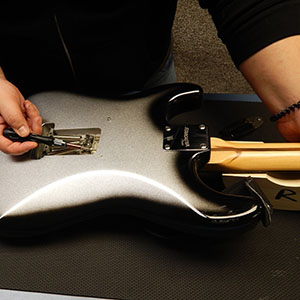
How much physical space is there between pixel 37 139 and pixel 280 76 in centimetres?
44

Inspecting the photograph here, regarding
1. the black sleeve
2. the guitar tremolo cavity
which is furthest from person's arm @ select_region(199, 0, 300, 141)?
the guitar tremolo cavity

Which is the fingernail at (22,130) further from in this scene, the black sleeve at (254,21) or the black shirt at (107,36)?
the black sleeve at (254,21)

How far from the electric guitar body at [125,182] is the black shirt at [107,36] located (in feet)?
0.36

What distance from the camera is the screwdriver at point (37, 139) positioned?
54 centimetres

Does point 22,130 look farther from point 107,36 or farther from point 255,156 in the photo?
point 255,156

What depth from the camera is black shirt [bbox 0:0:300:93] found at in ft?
1.57

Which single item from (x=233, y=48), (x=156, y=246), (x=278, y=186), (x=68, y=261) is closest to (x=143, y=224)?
(x=156, y=246)

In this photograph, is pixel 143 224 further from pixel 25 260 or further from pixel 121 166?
pixel 25 260

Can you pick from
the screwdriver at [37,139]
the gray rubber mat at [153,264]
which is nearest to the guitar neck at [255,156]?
the gray rubber mat at [153,264]

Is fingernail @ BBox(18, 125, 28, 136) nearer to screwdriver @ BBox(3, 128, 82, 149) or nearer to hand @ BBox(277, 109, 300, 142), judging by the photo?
screwdriver @ BBox(3, 128, 82, 149)

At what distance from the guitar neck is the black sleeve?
0.51 ft

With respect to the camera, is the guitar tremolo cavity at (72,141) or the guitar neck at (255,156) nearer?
the guitar neck at (255,156)

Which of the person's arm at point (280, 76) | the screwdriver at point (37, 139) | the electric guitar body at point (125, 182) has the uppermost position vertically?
the person's arm at point (280, 76)

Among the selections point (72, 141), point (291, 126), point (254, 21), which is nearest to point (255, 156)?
point (291, 126)
